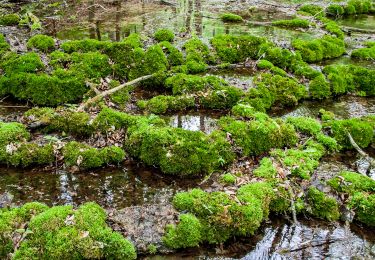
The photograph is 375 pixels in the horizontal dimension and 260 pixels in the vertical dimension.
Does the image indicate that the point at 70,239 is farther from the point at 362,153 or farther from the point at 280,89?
the point at 280,89

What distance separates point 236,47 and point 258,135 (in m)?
5.73

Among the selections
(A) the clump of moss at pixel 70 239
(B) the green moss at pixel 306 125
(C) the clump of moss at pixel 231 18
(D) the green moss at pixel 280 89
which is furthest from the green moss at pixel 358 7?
(A) the clump of moss at pixel 70 239

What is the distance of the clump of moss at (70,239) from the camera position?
606 centimetres

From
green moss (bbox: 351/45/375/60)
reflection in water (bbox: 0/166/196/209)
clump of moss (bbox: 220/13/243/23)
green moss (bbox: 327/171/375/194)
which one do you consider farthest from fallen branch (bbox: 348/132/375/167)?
clump of moss (bbox: 220/13/243/23)

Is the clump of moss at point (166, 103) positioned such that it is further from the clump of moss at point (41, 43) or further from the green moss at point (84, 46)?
the clump of moss at point (41, 43)

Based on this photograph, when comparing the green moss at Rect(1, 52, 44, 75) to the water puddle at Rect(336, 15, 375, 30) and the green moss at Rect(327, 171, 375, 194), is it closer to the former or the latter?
the green moss at Rect(327, 171, 375, 194)

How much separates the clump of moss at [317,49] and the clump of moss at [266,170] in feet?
23.3

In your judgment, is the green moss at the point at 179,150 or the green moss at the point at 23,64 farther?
the green moss at the point at 23,64

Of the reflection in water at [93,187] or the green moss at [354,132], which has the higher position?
the green moss at [354,132]

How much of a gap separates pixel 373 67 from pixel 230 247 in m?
10.6

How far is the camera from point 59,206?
22.5 ft

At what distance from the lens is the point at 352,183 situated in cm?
793

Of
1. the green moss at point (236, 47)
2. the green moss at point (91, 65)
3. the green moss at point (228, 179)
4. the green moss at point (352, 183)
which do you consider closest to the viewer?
the green moss at point (352, 183)

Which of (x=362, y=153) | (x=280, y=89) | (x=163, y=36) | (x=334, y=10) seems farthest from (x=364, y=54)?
(x=163, y=36)
